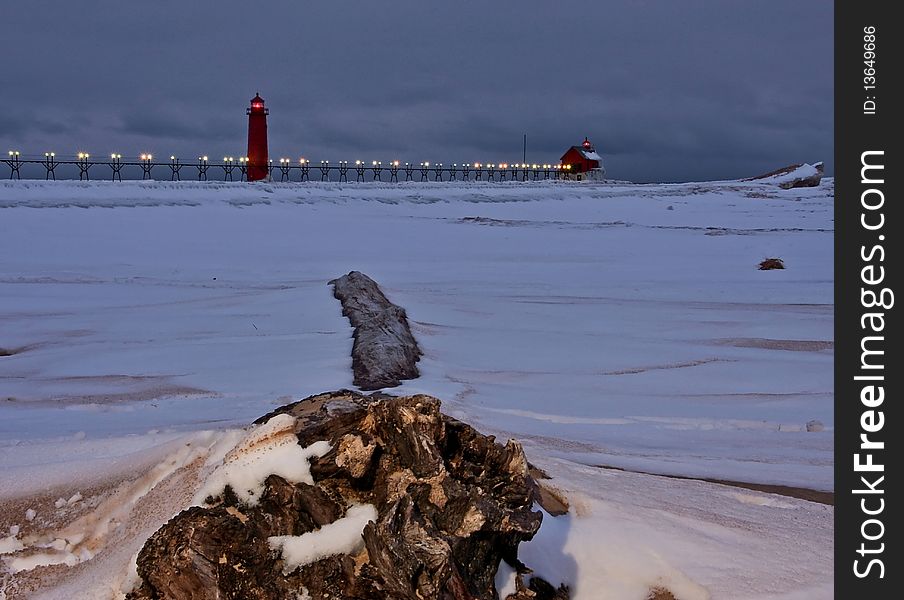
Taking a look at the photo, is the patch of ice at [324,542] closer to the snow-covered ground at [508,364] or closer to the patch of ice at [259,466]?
the patch of ice at [259,466]

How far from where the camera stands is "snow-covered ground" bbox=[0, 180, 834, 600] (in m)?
3.82

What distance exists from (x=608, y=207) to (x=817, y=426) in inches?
995

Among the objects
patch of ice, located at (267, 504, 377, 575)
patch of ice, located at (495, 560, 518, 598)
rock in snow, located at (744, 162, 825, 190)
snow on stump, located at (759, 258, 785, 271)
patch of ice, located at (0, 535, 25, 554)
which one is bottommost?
patch of ice, located at (0, 535, 25, 554)

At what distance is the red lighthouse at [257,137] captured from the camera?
171ft

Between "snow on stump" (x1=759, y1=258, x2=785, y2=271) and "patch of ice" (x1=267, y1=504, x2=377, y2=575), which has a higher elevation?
"snow on stump" (x1=759, y1=258, x2=785, y2=271)

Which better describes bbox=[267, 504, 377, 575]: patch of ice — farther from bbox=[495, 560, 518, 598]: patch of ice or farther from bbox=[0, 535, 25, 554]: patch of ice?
bbox=[0, 535, 25, 554]: patch of ice

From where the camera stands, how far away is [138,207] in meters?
23.4

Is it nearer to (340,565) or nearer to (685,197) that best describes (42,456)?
(340,565)

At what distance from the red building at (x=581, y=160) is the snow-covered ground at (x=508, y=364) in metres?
48.1

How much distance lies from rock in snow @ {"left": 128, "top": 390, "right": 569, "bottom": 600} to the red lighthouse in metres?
50.7

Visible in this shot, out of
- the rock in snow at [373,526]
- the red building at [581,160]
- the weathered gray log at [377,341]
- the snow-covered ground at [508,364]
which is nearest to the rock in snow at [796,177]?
the red building at [581,160]

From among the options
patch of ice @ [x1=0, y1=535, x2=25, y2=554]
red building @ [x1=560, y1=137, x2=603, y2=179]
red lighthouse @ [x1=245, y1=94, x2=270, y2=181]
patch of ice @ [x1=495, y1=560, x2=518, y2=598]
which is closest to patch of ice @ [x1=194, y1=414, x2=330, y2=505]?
patch of ice @ [x1=495, y1=560, x2=518, y2=598]

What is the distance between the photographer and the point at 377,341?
7.02 metres

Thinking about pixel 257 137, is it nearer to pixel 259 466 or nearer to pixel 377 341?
pixel 377 341
